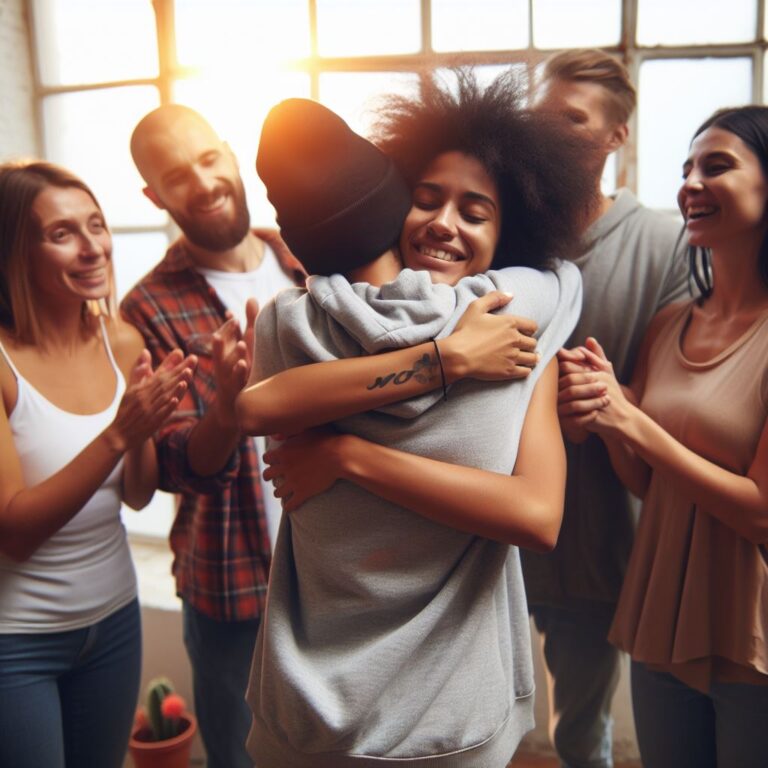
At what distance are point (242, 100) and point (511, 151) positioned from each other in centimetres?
164

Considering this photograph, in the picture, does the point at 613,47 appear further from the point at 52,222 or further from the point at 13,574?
the point at 13,574

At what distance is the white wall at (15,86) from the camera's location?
104 inches

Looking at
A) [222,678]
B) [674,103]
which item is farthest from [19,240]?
[674,103]

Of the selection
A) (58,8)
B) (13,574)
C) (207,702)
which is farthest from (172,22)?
(207,702)

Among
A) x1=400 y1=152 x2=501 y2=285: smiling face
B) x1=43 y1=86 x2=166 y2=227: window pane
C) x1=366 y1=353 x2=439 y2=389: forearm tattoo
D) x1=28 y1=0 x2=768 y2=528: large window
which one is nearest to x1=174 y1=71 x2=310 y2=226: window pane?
x1=28 y1=0 x2=768 y2=528: large window

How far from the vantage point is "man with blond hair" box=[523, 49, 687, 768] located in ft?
5.49

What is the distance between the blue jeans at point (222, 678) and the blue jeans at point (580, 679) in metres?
0.75

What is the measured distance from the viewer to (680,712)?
4.76ft

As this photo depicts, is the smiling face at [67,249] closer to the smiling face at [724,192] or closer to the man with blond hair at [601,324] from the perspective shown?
the man with blond hair at [601,324]

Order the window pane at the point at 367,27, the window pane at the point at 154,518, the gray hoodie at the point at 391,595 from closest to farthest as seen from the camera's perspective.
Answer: the gray hoodie at the point at 391,595 < the window pane at the point at 367,27 < the window pane at the point at 154,518

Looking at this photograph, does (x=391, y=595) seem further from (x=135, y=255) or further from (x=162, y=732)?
(x=135, y=255)

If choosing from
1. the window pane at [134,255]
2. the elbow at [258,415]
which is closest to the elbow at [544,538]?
the elbow at [258,415]

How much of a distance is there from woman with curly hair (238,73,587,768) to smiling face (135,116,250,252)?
2.64ft

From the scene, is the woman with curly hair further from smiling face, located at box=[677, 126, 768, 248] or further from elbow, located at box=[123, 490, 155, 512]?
elbow, located at box=[123, 490, 155, 512]
